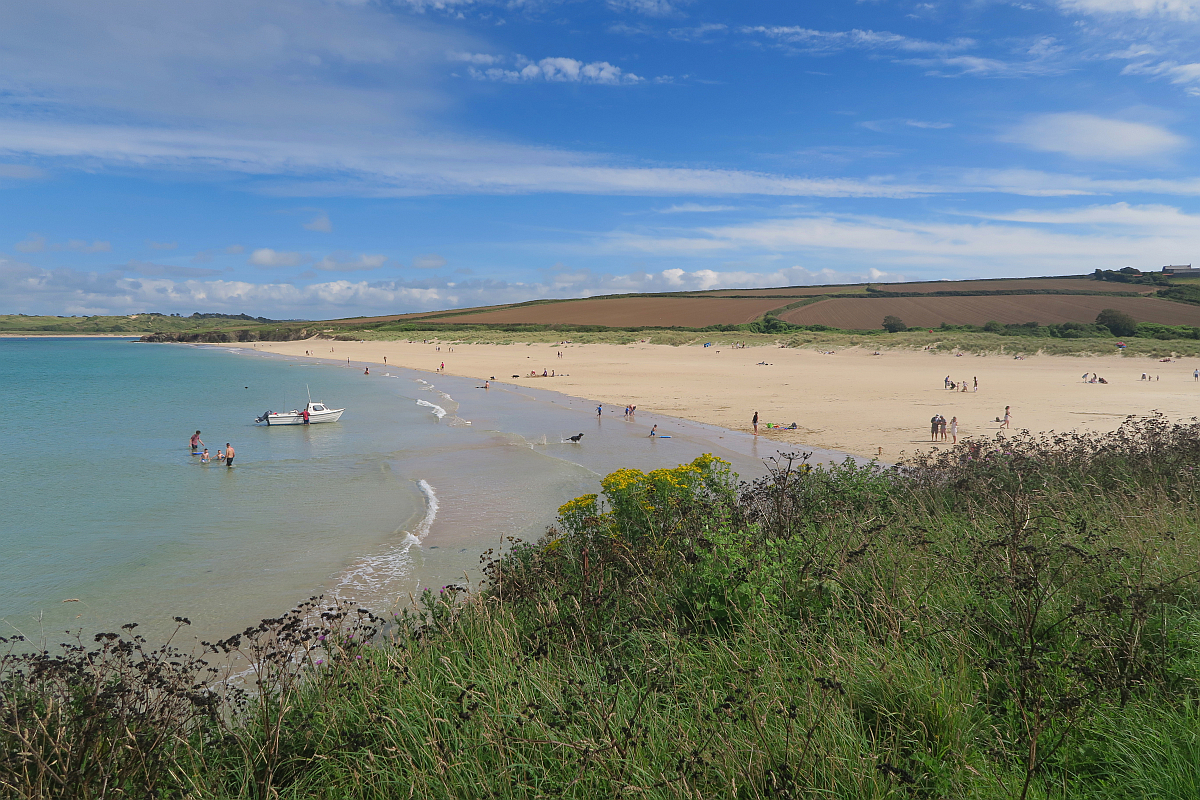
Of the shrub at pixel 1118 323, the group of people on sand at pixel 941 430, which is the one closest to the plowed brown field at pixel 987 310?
the shrub at pixel 1118 323

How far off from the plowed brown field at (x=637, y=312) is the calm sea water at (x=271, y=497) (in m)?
69.5

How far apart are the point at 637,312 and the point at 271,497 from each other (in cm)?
10164

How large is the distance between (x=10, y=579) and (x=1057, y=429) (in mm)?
29512

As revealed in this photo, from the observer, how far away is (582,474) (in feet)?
65.0

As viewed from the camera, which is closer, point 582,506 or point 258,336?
point 582,506

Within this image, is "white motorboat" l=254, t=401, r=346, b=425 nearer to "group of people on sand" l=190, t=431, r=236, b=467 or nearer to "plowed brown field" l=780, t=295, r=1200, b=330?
"group of people on sand" l=190, t=431, r=236, b=467

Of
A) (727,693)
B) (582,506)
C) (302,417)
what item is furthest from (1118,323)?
(727,693)

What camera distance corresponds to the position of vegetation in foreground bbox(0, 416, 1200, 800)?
318cm

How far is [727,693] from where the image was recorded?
149 inches

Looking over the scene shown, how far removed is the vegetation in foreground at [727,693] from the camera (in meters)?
3.18

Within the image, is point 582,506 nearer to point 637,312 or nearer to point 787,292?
point 637,312

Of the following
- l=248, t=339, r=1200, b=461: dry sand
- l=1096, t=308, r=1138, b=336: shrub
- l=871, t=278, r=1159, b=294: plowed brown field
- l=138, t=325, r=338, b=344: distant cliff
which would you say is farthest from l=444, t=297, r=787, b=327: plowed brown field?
l=1096, t=308, r=1138, b=336: shrub

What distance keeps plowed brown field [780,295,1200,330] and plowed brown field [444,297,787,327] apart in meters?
10.4

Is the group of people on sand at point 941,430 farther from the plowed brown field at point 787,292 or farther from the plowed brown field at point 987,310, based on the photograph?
the plowed brown field at point 787,292
